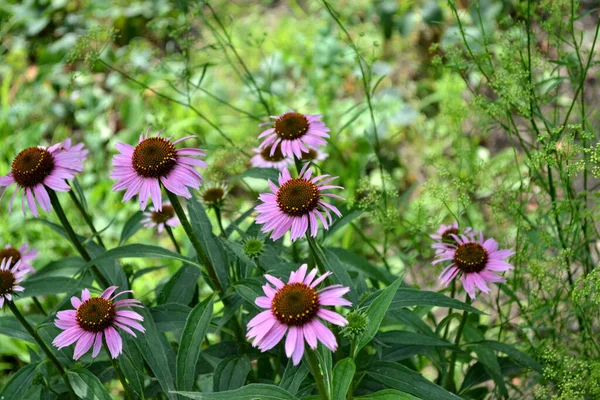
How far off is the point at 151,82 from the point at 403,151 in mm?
1596

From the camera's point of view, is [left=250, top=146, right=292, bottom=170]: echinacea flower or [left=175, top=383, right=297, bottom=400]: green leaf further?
[left=250, top=146, right=292, bottom=170]: echinacea flower

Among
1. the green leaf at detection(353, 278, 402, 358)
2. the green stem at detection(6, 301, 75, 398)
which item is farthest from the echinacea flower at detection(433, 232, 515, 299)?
the green stem at detection(6, 301, 75, 398)

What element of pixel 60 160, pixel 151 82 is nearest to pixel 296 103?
pixel 151 82

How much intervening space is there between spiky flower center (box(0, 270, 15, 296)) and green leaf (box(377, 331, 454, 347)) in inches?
31.1

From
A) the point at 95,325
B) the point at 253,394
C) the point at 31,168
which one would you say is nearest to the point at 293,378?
the point at 253,394

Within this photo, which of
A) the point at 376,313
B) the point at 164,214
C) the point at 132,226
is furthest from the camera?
the point at 164,214

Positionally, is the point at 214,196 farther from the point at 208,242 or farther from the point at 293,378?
the point at 293,378

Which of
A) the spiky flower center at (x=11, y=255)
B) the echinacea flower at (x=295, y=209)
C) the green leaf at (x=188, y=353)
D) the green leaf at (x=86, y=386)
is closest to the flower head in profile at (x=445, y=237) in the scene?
the echinacea flower at (x=295, y=209)

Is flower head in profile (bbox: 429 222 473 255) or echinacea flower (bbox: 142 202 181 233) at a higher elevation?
echinacea flower (bbox: 142 202 181 233)

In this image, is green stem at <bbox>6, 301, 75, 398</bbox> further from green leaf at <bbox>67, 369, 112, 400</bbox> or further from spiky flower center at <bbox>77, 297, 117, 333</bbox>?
spiky flower center at <bbox>77, 297, 117, 333</bbox>

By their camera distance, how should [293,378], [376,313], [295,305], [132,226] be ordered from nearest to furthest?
1. [295,305]
2. [376,313]
3. [293,378]
4. [132,226]

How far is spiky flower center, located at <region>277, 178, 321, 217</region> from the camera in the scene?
1.31 meters

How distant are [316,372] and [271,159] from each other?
30.1 inches

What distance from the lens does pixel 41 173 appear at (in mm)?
1502
